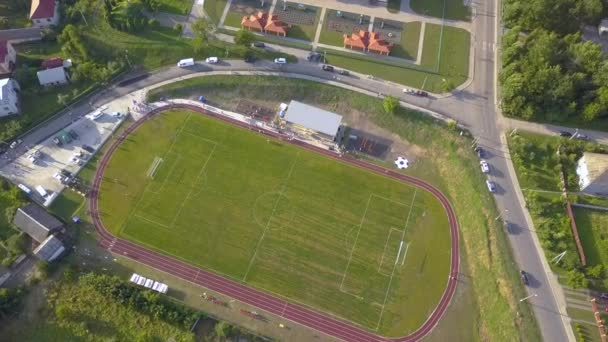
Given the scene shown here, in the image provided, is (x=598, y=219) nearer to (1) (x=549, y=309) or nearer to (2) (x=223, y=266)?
(1) (x=549, y=309)

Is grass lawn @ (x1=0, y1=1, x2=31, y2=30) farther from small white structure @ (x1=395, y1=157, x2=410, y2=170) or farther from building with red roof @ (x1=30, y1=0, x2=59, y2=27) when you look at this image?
small white structure @ (x1=395, y1=157, x2=410, y2=170)

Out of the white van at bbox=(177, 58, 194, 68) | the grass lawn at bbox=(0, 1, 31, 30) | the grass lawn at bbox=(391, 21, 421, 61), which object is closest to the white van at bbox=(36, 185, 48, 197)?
the white van at bbox=(177, 58, 194, 68)

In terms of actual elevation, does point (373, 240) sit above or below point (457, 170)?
below

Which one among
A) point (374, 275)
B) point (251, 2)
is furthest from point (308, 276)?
point (251, 2)

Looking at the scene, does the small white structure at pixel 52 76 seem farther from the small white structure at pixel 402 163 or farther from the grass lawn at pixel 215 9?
the small white structure at pixel 402 163

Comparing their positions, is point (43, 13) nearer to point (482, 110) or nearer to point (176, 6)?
point (176, 6)

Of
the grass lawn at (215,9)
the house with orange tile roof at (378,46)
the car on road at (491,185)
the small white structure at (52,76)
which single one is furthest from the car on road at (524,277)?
the small white structure at (52,76)

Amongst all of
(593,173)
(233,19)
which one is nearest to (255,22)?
(233,19)
